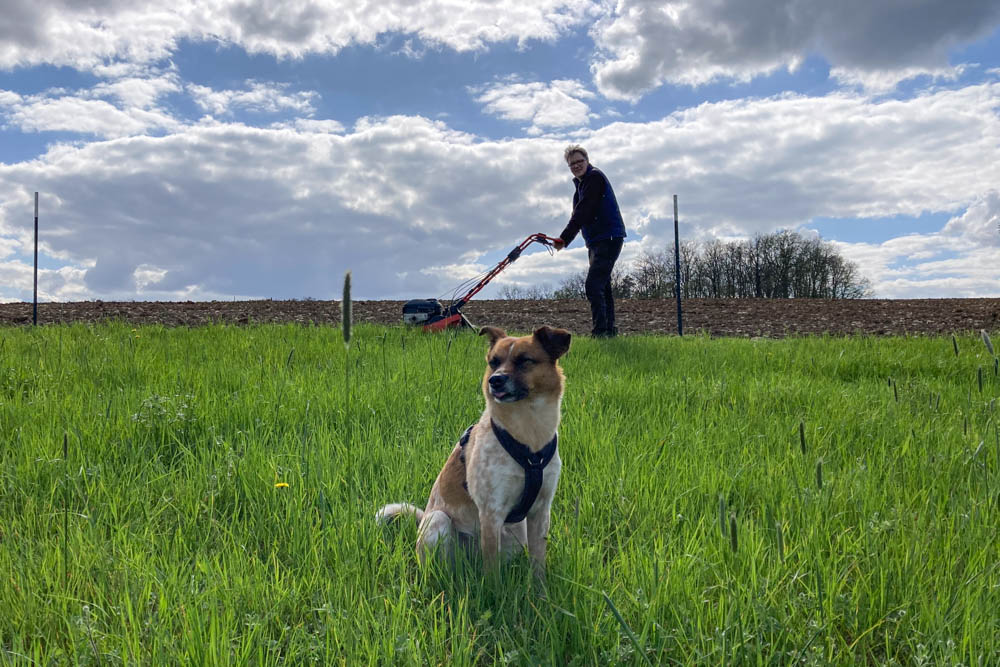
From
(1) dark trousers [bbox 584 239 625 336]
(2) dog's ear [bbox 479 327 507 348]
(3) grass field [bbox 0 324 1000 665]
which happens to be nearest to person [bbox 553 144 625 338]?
(1) dark trousers [bbox 584 239 625 336]

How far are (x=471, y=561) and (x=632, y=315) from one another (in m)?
17.5

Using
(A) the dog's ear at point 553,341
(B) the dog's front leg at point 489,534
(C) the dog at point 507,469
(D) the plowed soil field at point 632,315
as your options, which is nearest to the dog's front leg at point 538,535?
(C) the dog at point 507,469

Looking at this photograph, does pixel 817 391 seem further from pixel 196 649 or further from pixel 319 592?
pixel 196 649

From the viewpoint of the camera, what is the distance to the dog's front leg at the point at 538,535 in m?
3.05

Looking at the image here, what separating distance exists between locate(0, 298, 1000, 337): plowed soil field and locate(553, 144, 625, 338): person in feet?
10.5

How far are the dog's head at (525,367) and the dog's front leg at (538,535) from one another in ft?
2.09

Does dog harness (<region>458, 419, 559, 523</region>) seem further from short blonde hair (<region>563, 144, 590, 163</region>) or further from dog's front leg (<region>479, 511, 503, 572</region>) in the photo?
short blonde hair (<region>563, 144, 590, 163</region>)

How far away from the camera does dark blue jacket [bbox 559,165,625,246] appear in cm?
1156

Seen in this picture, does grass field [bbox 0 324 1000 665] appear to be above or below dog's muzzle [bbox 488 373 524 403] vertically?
below

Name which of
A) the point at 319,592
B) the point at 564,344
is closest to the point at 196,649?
the point at 319,592

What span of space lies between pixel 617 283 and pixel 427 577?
1877 inches

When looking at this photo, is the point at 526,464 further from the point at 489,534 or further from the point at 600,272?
the point at 600,272

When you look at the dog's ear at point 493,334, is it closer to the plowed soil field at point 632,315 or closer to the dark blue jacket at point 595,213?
the dark blue jacket at point 595,213

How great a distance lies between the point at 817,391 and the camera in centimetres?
720
